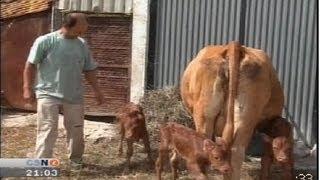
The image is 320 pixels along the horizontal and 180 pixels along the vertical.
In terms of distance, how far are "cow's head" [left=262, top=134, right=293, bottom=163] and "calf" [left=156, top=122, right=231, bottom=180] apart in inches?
19.3

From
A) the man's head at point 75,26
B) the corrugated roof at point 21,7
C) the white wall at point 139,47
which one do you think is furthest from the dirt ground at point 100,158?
the corrugated roof at point 21,7

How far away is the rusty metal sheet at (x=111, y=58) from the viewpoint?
20.4ft

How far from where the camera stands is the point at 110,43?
20.6 feet

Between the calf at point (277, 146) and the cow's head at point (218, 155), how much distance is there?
513 millimetres

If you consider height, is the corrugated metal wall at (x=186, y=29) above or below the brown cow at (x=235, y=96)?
above

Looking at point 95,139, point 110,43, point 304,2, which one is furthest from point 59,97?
point 304,2

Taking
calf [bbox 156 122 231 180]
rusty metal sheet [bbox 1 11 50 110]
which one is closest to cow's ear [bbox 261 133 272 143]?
calf [bbox 156 122 231 180]

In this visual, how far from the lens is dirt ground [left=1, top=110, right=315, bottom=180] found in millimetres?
5055

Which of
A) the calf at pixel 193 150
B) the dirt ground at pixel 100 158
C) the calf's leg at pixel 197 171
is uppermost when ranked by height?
the calf at pixel 193 150

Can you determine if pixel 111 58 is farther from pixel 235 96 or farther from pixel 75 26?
pixel 235 96

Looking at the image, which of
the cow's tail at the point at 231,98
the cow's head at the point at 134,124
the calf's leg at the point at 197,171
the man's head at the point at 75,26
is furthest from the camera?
the cow's head at the point at 134,124

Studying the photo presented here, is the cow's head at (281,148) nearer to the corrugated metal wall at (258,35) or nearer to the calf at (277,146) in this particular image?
the calf at (277,146)

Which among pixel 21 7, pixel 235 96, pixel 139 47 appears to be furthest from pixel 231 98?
pixel 21 7

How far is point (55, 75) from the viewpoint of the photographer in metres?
5.02
